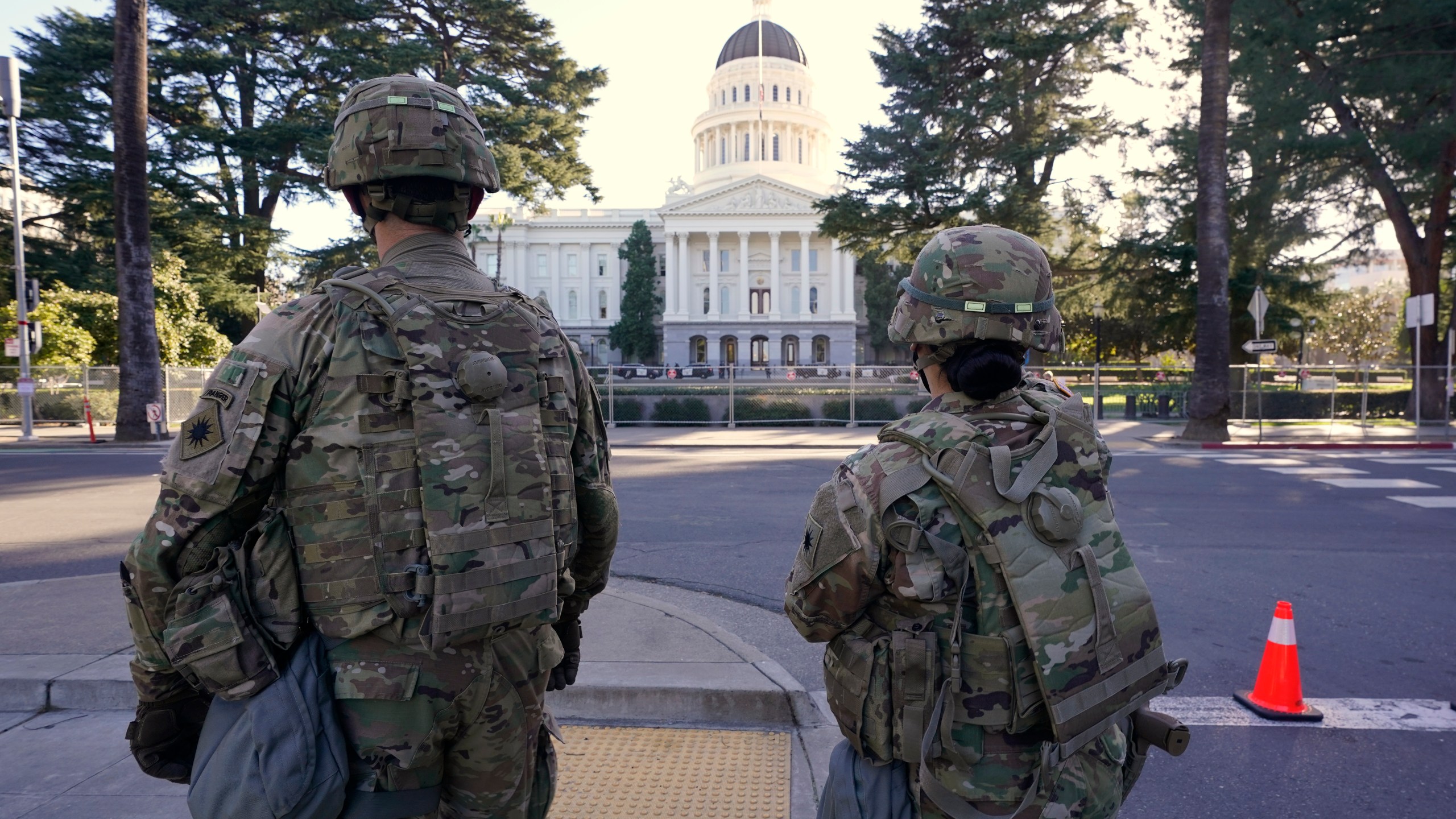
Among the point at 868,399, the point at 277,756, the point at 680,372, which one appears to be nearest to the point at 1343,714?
the point at 277,756

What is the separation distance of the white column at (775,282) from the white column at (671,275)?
365 inches

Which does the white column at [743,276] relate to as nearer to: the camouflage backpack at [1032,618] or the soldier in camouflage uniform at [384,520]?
the soldier in camouflage uniform at [384,520]

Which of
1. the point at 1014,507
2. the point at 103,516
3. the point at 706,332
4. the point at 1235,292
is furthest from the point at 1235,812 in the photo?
the point at 706,332

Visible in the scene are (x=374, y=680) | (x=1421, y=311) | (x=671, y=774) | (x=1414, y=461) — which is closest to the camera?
(x=374, y=680)

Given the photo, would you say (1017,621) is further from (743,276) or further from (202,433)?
(743,276)

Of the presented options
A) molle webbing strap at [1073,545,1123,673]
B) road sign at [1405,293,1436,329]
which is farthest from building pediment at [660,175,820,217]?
molle webbing strap at [1073,545,1123,673]

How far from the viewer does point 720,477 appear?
1166 cm

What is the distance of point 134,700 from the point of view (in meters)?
3.98

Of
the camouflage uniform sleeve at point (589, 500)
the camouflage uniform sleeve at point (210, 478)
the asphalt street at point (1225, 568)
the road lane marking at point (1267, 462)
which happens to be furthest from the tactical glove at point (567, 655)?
the road lane marking at point (1267, 462)

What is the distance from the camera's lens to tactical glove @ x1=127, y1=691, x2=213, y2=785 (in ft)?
5.72

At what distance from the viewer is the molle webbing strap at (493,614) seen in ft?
5.54

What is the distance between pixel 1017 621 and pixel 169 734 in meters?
1.81

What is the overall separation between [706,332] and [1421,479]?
67.9m

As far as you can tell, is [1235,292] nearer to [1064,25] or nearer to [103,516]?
[1064,25]
